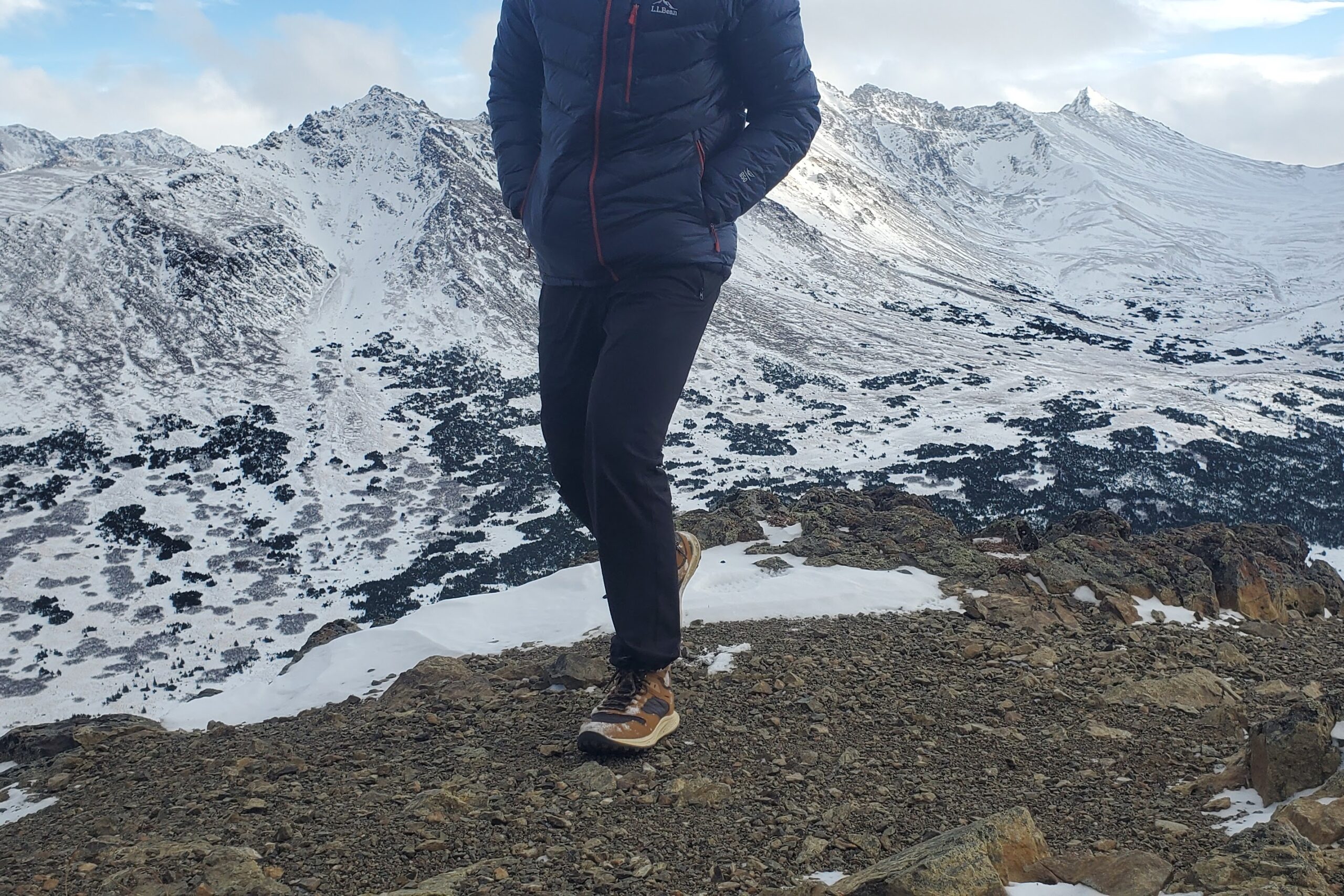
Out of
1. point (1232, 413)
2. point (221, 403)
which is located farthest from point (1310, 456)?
point (221, 403)

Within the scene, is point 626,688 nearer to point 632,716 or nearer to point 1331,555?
point 632,716

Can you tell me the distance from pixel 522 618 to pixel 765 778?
410 centimetres

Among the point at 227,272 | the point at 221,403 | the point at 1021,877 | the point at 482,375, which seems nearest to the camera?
the point at 1021,877

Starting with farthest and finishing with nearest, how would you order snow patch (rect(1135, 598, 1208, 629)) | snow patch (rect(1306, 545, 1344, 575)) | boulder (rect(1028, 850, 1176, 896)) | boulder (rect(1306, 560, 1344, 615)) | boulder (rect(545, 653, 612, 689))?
1. snow patch (rect(1306, 545, 1344, 575))
2. boulder (rect(1306, 560, 1344, 615))
3. snow patch (rect(1135, 598, 1208, 629))
4. boulder (rect(545, 653, 612, 689))
5. boulder (rect(1028, 850, 1176, 896))

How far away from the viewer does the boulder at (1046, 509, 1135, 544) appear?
1067 centimetres

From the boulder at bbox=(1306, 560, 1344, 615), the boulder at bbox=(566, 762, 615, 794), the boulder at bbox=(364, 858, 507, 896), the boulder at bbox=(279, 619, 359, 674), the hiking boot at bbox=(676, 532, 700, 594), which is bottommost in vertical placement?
the boulder at bbox=(1306, 560, 1344, 615)

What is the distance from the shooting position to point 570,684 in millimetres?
5070

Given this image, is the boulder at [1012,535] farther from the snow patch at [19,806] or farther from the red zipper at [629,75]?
the snow patch at [19,806]

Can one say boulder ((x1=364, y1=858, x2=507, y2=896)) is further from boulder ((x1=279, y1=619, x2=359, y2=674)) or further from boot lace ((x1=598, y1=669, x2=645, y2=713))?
boulder ((x1=279, y1=619, x2=359, y2=674))

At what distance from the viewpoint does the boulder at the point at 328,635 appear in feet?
24.9

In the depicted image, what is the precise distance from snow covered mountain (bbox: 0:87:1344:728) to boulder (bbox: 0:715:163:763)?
1857cm

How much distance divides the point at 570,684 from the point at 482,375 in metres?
71.9

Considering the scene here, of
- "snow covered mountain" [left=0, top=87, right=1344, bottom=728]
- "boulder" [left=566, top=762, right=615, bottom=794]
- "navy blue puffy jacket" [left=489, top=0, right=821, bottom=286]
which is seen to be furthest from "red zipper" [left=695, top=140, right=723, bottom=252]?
"snow covered mountain" [left=0, top=87, right=1344, bottom=728]

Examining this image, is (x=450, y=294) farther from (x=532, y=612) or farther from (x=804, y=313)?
(x=532, y=612)
